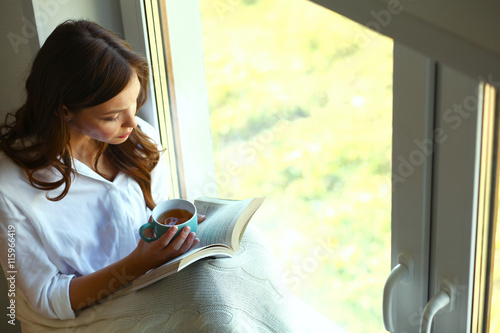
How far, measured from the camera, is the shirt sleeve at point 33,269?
1.07 metres

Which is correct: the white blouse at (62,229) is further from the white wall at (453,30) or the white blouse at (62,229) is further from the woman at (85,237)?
the white wall at (453,30)

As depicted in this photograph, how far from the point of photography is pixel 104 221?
47.8 inches

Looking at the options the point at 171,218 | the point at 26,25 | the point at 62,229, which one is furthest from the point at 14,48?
the point at 171,218

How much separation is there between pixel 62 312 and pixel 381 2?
3.15ft

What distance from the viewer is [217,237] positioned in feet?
3.54

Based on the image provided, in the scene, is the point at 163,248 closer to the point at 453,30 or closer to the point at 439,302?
the point at 439,302

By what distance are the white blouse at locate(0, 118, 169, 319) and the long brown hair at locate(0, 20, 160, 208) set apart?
35 millimetres

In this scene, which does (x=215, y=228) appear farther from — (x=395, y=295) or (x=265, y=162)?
(x=395, y=295)

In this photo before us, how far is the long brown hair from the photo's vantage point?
1.04m

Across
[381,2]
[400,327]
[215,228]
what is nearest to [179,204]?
[215,228]

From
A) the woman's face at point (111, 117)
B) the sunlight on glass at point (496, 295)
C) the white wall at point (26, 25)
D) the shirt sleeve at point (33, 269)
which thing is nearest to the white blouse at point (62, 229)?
the shirt sleeve at point (33, 269)

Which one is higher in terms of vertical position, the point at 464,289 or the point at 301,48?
the point at 301,48

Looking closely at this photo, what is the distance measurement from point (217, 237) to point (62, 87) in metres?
0.44

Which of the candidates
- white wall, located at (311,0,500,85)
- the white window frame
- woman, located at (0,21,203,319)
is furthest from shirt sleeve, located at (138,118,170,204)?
white wall, located at (311,0,500,85)
